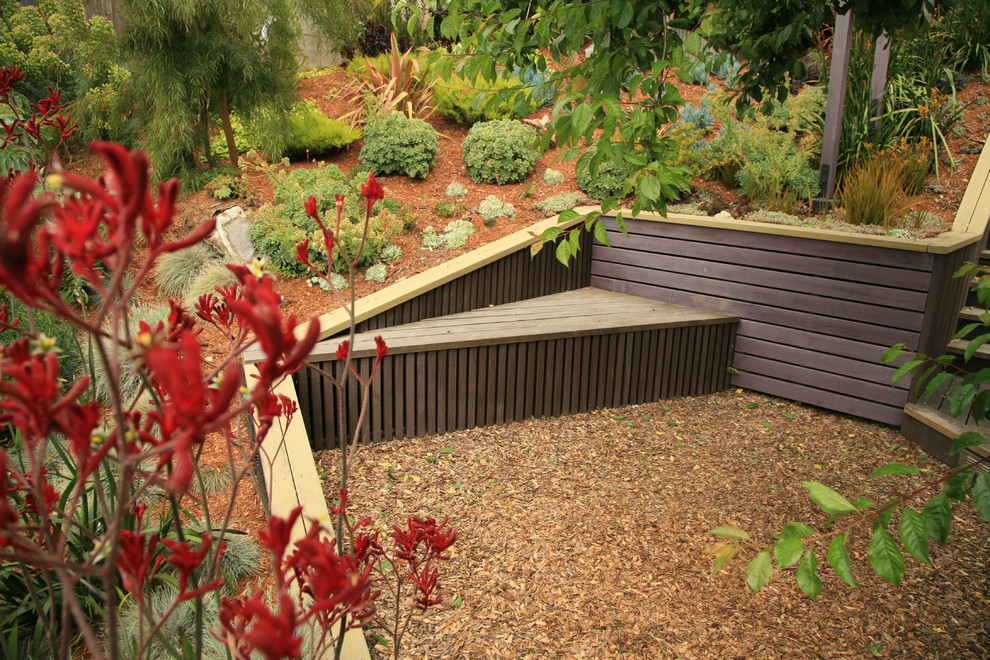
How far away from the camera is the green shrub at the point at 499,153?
5.09m

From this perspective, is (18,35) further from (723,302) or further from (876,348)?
(876,348)

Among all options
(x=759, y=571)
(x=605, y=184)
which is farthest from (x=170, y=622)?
(x=605, y=184)

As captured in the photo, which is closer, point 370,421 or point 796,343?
point 370,421

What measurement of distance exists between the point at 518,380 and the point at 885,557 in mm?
2626

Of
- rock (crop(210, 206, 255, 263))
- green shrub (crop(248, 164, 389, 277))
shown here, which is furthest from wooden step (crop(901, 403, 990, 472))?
rock (crop(210, 206, 255, 263))

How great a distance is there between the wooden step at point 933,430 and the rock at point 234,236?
152 inches

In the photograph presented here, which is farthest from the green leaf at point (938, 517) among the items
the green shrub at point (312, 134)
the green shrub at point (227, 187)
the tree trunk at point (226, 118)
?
the tree trunk at point (226, 118)

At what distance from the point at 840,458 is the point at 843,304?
89cm

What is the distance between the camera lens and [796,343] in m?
3.88

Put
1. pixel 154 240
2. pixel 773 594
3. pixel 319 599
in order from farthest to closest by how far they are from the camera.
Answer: pixel 773 594
pixel 319 599
pixel 154 240

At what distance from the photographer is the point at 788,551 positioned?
0.98 meters

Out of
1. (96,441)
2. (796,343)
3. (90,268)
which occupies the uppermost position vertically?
(90,268)

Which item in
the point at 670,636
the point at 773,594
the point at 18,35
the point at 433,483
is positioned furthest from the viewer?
the point at 18,35

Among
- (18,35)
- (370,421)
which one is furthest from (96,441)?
(18,35)
